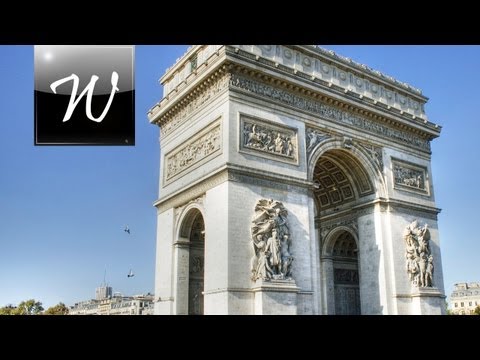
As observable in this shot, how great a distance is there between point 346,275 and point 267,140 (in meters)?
9.20

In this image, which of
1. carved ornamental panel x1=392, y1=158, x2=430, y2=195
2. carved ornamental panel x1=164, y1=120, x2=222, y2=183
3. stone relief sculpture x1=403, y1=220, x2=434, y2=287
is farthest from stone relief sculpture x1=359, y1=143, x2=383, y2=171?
carved ornamental panel x1=164, y1=120, x2=222, y2=183

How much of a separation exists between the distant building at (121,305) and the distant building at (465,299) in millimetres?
30160

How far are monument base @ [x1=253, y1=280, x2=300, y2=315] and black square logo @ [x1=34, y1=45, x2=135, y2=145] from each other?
33.2 feet

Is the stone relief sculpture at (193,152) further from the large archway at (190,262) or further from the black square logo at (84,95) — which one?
the black square logo at (84,95)

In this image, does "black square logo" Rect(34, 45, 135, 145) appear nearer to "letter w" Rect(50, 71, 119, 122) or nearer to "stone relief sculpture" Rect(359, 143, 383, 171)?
"letter w" Rect(50, 71, 119, 122)

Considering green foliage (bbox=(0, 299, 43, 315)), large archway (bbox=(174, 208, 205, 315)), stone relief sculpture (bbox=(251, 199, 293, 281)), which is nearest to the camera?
stone relief sculpture (bbox=(251, 199, 293, 281))

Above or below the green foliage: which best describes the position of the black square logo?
above

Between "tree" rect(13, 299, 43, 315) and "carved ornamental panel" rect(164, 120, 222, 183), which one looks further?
"tree" rect(13, 299, 43, 315)

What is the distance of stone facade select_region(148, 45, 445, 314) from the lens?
17562 mm

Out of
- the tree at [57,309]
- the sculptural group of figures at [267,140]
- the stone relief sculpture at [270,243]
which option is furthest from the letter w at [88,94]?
the tree at [57,309]
